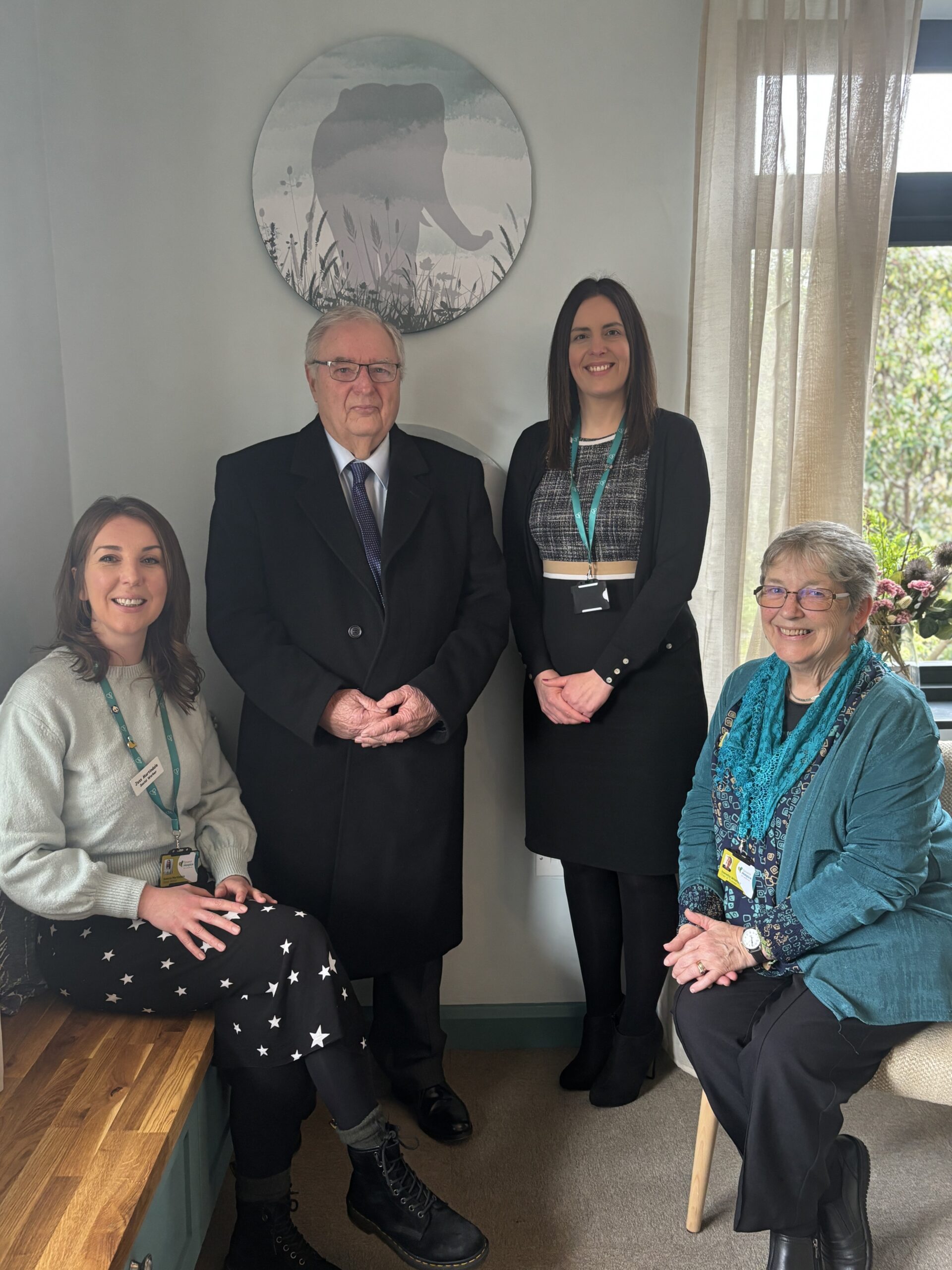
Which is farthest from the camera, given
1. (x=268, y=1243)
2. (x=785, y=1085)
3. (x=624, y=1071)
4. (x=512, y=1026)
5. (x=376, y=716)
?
(x=512, y=1026)

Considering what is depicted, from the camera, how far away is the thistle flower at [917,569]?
95.5 inches

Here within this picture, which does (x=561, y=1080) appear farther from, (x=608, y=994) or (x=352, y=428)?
(x=352, y=428)

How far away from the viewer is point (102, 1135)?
1.42 m

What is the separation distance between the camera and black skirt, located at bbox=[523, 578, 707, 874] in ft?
7.15

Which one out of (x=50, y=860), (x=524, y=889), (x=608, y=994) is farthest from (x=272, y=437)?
(x=608, y=994)

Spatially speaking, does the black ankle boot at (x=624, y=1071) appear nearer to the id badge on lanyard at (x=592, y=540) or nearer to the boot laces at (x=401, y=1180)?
the boot laces at (x=401, y=1180)

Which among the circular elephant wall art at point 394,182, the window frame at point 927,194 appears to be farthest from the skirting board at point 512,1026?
the window frame at point 927,194

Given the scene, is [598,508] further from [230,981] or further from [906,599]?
[230,981]

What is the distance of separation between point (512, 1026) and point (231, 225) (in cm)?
215

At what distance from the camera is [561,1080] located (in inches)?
94.6

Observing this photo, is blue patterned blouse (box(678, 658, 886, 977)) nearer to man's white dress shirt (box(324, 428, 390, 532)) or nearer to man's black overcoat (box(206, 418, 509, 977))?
man's black overcoat (box(206, 418, 509, 977))

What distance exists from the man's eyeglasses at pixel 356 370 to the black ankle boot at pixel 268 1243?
5.16 ft

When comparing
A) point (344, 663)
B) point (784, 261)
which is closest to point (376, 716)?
point (344, 663)

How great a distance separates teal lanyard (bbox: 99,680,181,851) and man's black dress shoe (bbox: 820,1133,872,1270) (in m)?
1.34
